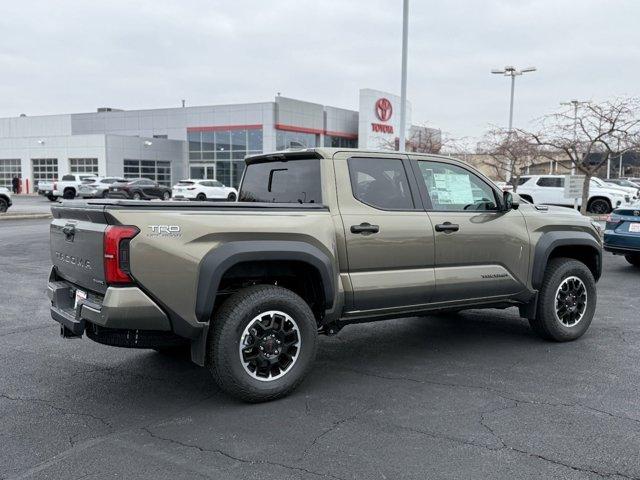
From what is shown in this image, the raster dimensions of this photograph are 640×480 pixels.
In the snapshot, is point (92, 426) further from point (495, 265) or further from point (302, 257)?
point (495, 265)

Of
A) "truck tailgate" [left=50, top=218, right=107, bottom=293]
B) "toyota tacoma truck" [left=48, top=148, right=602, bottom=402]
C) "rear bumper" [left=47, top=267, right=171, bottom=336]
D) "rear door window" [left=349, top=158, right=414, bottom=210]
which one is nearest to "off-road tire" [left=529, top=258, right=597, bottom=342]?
"toyota tacoma truck" [left=48, top=148, right=602, bottom=402]

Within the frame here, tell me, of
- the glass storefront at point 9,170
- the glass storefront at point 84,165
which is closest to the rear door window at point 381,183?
the glass storefront at point 84,165

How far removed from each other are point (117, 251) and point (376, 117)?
4495 cm

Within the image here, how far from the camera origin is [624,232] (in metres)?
10.5

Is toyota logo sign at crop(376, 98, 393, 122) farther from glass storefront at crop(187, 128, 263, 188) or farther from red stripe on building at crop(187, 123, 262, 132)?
glass storefront at crop(187, 128, 263, 188)

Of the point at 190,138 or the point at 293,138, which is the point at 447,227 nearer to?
the point at 293,138

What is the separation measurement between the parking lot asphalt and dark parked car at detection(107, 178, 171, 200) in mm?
28449

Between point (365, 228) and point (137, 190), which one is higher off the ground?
point (365, 228)

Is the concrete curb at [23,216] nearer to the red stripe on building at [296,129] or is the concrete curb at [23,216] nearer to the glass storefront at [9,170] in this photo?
the red stripe on building at [296,129]

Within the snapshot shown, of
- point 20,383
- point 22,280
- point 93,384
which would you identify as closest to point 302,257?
point 93,384

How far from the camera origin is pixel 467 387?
15.4ft

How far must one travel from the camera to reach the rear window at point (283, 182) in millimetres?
4945

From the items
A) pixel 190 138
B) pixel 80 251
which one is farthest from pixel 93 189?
pixel 80 251

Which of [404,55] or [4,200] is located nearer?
[404,55]
